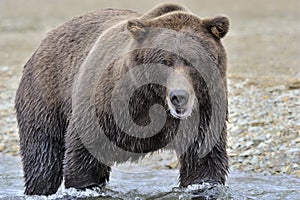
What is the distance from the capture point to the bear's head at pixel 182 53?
5.58 m

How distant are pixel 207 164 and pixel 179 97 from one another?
109 cm

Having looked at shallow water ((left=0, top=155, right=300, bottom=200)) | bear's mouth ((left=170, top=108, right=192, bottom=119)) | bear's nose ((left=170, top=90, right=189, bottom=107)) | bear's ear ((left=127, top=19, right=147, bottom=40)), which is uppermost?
bear's ear ((left=127, top=19, right=147, bottom=40))

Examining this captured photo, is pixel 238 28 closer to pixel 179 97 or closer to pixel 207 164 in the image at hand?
pixel 207 164

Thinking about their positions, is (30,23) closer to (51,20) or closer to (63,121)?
(51,20)

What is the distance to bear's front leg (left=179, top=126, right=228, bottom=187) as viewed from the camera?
247 inches

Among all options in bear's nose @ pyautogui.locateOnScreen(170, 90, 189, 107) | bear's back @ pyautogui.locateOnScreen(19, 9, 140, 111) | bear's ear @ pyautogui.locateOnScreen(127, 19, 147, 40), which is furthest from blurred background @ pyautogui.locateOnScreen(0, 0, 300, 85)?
bear's nose @ pyautogui.locateOnScreen(170, 90, 189, 107)

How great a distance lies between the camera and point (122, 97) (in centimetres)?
607

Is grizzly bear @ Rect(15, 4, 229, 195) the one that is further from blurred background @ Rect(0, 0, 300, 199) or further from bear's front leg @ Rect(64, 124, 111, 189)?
blurred background @ Rect(0, 0, 300, 199)

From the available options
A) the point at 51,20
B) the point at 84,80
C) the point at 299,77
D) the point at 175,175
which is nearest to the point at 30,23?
the point at 51,20

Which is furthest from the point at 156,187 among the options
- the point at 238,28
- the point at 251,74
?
the point at 238,28

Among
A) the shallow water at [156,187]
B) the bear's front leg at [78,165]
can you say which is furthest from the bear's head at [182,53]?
the shallow water at [156,187]

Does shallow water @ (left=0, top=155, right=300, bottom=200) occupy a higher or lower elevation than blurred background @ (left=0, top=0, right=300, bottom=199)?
lower

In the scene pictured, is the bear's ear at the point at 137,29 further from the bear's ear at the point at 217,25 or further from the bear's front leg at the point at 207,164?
the bear's front leg at the point at 207,164

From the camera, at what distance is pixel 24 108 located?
714 centimetres
